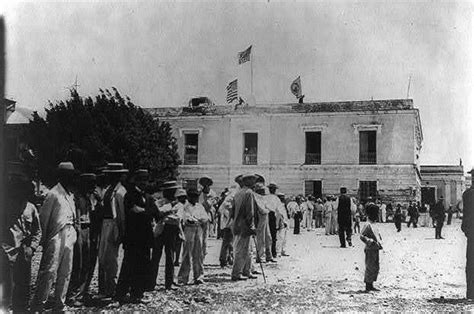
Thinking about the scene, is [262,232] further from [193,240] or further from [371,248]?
[371,248]

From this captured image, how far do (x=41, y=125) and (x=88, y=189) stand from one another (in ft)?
16.1

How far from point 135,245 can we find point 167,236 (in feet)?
2.26

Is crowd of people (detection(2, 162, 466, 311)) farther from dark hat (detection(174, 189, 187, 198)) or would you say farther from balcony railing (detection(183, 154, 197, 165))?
balcony railing (detection(183, 154, 197, 165))

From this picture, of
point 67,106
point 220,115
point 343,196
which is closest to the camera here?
point 343,196

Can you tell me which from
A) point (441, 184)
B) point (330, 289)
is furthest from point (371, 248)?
point (441, 184)

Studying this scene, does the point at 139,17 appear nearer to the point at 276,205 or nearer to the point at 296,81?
the point at 296,81

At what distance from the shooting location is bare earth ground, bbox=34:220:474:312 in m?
4.46

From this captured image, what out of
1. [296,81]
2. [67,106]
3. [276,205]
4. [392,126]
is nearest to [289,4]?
[296,81]

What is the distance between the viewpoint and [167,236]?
16.8 ft

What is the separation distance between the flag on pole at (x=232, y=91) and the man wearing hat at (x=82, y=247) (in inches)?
131

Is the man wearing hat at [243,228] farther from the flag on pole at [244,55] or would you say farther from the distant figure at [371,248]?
the flag on pole at [244,55]

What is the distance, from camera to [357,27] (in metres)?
5.85

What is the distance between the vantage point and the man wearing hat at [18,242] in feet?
13.1

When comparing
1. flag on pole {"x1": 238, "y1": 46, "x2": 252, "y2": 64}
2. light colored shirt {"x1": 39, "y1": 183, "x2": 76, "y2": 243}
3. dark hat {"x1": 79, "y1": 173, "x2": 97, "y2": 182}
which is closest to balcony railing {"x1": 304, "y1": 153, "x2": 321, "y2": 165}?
flag on pole {"x1": 238, "y1": 46, "x2": 252, "y2": 64}
